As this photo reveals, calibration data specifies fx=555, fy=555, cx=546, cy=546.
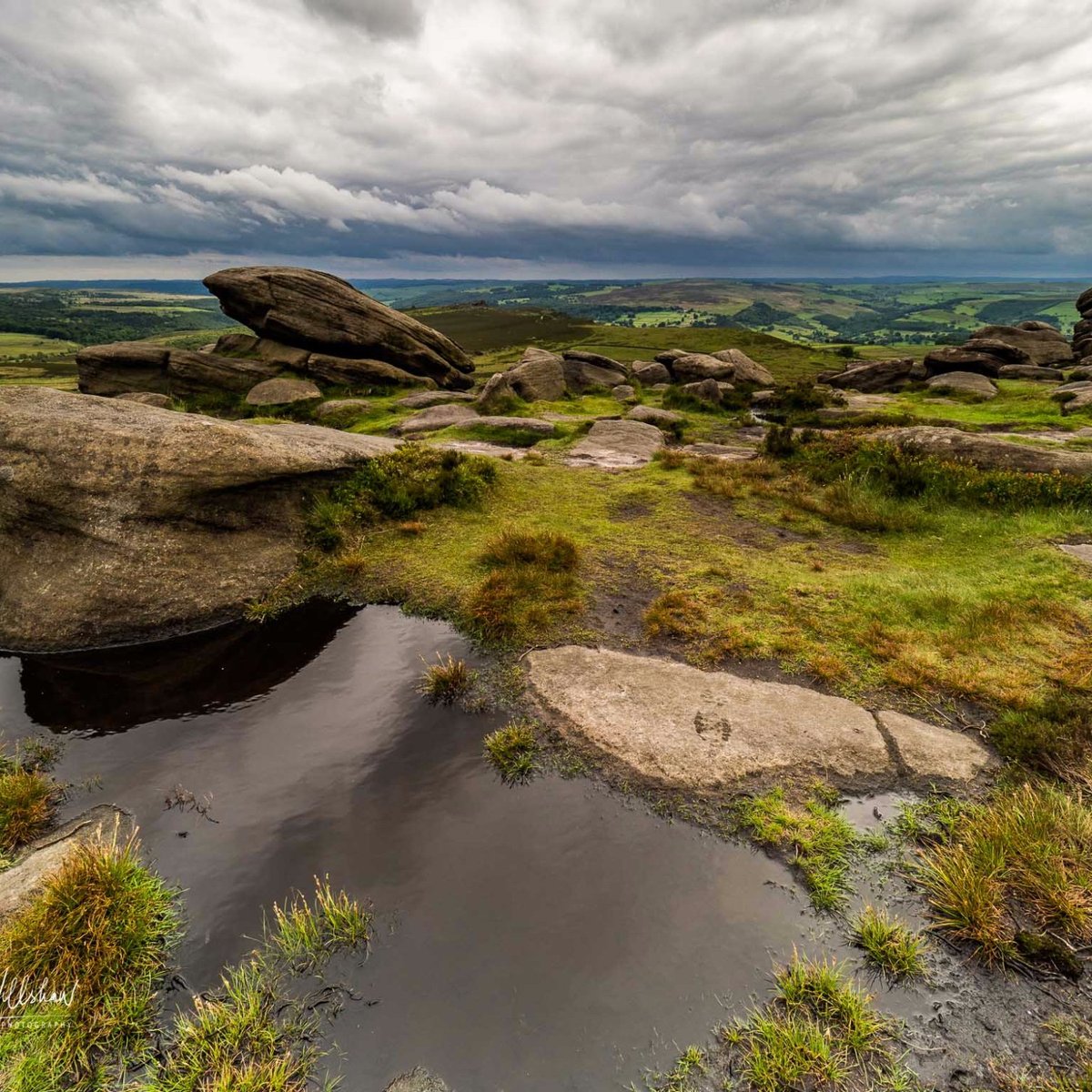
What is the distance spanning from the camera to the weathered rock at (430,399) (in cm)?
3206

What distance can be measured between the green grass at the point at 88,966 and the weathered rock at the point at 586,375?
4205 cm

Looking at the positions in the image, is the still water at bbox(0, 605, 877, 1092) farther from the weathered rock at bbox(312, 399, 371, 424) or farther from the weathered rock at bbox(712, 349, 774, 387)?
the weathered rock at bbox(712, 349, 774, 387)

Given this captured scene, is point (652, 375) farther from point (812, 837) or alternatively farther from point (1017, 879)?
point (1017, 879)

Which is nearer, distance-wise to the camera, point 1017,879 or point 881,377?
point 1017,879

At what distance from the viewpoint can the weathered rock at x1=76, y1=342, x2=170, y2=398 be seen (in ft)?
115

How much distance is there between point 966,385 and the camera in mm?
37656

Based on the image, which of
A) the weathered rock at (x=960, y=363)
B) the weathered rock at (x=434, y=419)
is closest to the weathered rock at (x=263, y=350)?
the weathered rock at (x=434, y=419)

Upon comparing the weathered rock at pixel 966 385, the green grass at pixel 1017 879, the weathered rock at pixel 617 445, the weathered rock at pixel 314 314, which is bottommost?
the weathered rock at pixel 617 445

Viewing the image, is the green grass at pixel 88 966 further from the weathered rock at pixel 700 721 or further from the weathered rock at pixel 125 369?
the weathered rock at pixel 125 369

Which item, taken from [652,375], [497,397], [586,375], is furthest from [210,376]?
[652,375]

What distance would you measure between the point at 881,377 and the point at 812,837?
161ft

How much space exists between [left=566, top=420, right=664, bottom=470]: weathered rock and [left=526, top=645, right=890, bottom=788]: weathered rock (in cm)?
1330

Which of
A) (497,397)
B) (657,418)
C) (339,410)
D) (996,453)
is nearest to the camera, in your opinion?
(996,453)

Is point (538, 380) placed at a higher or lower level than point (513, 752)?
lower
